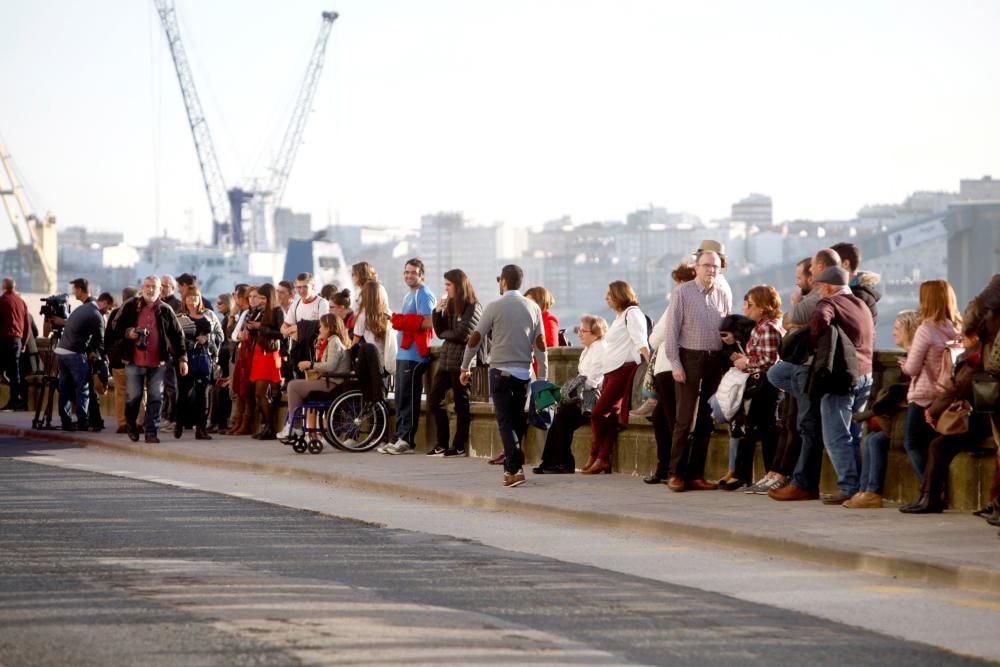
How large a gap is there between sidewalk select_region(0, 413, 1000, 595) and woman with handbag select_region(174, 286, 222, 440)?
6.72ft

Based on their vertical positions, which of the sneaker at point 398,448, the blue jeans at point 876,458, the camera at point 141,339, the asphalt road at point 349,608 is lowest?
the asphalt road at point 349,608

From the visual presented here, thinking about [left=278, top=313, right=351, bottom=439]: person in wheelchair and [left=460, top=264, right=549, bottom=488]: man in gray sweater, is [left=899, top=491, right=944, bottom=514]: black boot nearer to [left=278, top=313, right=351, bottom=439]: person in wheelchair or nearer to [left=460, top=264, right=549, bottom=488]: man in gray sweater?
[left=460, top=264, right=549, bottom=488]: man in gray sweater

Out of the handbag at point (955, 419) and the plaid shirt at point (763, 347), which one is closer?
the handbag at point (955, 419)

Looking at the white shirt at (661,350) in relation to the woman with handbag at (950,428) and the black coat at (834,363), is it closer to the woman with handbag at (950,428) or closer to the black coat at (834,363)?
the black coat at (834,363)

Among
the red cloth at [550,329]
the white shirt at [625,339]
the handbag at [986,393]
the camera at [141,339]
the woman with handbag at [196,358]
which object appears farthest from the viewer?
the woman with handbag at [196,358]

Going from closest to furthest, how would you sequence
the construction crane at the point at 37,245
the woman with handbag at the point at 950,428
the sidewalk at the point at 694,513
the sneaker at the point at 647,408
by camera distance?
the sidewalk at the point at 694,513
the woman with handbag at the point at 950,428
the sneaker at the point at 647,408
the construction crane at the point at 37,245

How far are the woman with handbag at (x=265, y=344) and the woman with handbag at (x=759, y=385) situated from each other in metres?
7.56

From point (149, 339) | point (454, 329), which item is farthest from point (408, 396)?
point (149, 339)

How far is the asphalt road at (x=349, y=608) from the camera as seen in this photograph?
707 centimetres

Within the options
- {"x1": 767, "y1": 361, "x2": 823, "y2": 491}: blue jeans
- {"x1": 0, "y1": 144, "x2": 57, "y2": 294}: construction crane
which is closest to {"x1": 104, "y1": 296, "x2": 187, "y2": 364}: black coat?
{"x1": 767, "y1": 361, "x2": 823, "y2": 491}: blue jeans

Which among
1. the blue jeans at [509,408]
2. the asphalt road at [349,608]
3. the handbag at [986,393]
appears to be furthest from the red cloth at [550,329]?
the handbag at [986,393]

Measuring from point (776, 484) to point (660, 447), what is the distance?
1426 millimetres

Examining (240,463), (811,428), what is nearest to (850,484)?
(811,428)

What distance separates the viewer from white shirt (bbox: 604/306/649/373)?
15180mm
